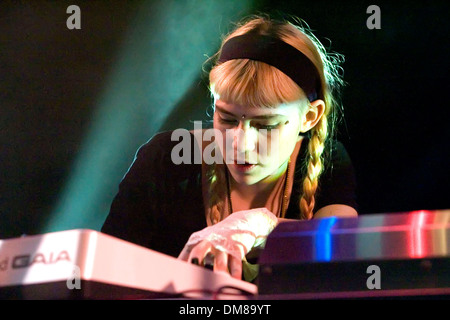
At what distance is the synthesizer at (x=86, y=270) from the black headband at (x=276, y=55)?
847mm

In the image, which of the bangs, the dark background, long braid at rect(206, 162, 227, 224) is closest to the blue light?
the bangs

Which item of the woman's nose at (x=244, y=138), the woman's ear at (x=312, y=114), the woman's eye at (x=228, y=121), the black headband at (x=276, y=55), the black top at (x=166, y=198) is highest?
the black headband at (x=276, y=55)

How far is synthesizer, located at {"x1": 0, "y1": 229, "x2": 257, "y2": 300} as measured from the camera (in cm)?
71

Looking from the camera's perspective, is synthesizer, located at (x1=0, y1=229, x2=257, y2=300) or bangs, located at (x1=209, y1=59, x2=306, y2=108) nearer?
synthesizer, located at (x1=0, y1=229, x2=257, y2=300)

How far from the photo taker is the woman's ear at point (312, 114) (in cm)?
169

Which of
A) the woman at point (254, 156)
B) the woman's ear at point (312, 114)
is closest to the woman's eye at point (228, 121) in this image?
the woman at point (254, 156)

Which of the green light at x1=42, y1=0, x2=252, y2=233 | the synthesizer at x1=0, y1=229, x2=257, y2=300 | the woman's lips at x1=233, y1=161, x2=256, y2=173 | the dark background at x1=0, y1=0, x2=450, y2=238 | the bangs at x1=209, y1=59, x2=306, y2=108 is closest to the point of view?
the synthesizer at x1=0, y1=229, x2=257, y2=300

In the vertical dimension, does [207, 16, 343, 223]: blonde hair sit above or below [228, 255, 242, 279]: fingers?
above

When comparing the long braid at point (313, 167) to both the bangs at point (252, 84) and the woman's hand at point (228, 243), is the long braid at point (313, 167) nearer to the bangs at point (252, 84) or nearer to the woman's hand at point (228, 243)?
the bangs at point (252, 84)

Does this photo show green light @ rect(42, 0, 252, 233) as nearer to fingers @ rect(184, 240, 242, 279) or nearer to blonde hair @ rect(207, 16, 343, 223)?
blonde hair @ rect(207, 16, 343, 223)

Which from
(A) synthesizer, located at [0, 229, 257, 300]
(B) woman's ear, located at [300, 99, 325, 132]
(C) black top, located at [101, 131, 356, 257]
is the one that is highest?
(B) woman's ear, located at [300, 99, 325, 132]

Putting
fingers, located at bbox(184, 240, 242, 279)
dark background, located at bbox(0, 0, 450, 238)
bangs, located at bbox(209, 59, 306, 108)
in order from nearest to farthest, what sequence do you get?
fingers, located at bbox(184, 240, 242, 279) < bangs, located at bbox(209, 59, 306, 108) < dark background, located at bbox(0, 0, 450, 238)

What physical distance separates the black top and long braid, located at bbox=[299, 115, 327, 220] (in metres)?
0.03

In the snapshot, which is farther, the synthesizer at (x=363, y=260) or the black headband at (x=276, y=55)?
the black headband at (x=276, y=55)
